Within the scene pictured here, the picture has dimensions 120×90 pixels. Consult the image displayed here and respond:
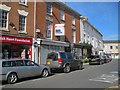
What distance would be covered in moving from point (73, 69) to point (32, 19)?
720cm

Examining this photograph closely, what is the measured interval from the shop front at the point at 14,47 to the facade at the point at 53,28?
1.22 m

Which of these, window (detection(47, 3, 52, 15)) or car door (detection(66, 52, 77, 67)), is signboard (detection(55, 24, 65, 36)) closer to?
window (detection(47, 3, 52, 15))

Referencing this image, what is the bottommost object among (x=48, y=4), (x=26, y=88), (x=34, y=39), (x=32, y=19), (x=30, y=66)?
(x=26, y=88)

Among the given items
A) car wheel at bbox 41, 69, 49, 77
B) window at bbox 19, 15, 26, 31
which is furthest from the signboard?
car wheel at bbox 41, 69, 49, 77

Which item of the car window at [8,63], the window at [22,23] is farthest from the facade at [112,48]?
the car window at [8,63]

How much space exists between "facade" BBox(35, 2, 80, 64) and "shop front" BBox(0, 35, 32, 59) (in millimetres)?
1217

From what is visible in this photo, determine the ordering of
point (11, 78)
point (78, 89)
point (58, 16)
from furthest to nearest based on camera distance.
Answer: point (58, 16), point (11, 78), point (78, 89)

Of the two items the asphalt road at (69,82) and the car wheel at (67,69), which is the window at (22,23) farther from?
the asphalt road at (69,82)

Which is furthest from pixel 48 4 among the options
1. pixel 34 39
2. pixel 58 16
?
pixel 34 39

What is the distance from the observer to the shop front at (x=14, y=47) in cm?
2123

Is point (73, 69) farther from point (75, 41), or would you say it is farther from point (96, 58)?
point (75, 41)

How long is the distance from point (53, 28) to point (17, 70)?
626 inches

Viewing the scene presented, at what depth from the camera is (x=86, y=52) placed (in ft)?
140

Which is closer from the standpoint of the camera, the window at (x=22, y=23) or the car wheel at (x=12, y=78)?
the car wheel at (x=12, y=78)
